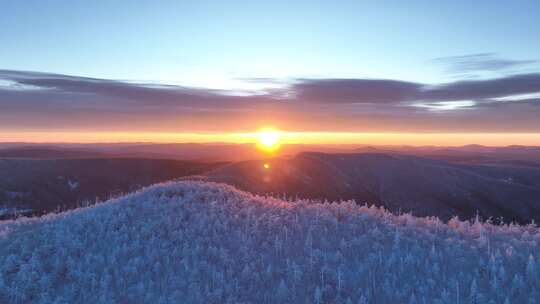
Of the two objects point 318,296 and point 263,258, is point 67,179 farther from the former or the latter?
point 318,296

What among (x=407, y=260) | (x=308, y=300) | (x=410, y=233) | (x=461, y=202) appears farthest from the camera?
(x=461, y=202)

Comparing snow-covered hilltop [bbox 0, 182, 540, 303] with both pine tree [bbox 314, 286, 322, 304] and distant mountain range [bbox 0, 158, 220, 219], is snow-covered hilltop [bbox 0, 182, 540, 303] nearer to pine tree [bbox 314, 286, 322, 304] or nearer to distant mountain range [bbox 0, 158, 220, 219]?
pine tree [bbox 314, 286, 322, 304]

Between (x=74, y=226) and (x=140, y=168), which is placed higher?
(x=74, y=226)

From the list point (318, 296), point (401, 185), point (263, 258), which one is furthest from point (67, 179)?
point (318, 296)

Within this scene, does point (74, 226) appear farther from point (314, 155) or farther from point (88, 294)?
point (314, 155)

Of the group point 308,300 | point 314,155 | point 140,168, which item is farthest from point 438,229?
point 140,168

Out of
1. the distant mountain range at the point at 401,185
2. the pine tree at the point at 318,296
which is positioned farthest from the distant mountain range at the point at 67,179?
the pine tree at the point at 318,296

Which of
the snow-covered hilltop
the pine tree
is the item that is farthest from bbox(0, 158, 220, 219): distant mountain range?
the pine tree

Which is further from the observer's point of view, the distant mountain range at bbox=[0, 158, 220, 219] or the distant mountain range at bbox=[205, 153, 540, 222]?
the distant mountain range at bbox=[205, 153, 540, 222]
